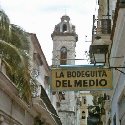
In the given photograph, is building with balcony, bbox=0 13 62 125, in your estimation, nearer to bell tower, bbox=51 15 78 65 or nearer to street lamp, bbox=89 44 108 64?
street lamp, bbox=89 44 108 64

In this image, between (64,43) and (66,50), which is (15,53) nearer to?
(66,50)

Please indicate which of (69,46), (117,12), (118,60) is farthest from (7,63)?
(69,46)

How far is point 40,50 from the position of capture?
27.5 meters

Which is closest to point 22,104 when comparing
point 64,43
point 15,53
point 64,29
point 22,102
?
point 22,102

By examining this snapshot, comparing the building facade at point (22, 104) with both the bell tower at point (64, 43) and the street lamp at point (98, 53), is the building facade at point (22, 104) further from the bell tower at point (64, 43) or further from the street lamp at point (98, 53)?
the bell tower at point (64, 43)

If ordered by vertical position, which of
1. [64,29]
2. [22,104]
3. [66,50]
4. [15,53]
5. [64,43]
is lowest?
[22,104]

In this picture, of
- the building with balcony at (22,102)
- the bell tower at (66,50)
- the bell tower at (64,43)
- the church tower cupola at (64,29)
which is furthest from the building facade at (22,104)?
the church tower cupola at (64,29)

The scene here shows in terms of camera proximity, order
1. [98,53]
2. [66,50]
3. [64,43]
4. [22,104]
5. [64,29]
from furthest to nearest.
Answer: [64,29] → [64,43] → [66,50] → [22,104] → [98,53]

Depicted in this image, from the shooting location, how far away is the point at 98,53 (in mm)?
12188

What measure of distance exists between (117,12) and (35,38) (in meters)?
14.2

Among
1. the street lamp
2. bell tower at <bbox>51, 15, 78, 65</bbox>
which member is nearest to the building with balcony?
the street lamp

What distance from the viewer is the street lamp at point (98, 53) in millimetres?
12008

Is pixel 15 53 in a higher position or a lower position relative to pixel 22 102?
higher

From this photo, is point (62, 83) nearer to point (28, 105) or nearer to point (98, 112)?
point (28, 105)
